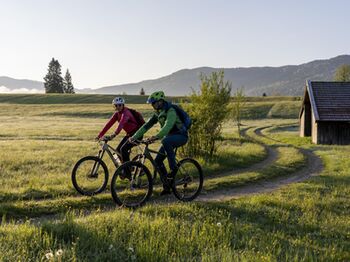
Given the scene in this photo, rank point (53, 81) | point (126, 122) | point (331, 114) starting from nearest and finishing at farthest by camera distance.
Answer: point (126, 122)
point (331, 114)
point (53, 81)

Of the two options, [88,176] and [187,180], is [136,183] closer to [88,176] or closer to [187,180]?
[187,180]

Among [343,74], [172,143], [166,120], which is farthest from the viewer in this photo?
[343,74]

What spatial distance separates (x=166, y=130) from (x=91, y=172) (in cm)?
302

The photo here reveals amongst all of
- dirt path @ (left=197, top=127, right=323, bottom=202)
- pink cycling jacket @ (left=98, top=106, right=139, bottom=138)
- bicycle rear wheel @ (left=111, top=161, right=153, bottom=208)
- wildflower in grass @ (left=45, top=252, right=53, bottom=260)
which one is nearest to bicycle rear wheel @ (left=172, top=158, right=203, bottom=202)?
dirt path @ (left=197, top=127, right=323, bottom=202)

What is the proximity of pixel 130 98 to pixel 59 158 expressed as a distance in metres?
87.3

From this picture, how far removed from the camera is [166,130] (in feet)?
29.6

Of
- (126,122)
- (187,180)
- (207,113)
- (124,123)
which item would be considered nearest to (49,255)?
(187,180)

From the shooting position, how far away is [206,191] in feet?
39.0

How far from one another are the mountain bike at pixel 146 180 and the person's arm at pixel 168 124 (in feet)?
1.55

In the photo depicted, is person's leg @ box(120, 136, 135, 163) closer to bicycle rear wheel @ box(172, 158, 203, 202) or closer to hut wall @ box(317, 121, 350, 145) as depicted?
bicycle rear wheel @ box(172, 158, 203, 202)

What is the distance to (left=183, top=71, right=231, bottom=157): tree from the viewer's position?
18.2 meters

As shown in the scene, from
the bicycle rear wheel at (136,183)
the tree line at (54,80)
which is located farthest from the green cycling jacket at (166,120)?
the tree line at (54,80)

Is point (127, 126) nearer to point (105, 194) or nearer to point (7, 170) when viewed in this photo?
point (105, 194)

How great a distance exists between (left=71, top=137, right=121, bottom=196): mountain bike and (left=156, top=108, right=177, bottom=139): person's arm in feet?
7.28
